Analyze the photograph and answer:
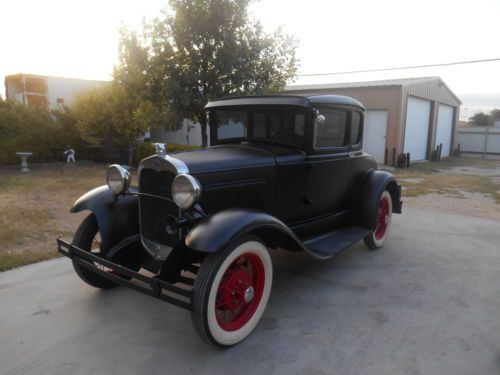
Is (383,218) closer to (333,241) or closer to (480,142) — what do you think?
(333,241)

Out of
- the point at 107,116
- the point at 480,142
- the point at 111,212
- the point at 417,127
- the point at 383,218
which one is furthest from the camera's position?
the point at 480,142

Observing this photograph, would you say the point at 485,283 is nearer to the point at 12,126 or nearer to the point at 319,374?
the point at 319,374

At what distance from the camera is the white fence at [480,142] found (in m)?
20.3

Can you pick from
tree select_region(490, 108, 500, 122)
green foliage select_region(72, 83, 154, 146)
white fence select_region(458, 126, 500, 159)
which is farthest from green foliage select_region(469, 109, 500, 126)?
green foliage select_region(72, 83, 154, 146)

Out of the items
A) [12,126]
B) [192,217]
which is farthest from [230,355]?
[12,126]

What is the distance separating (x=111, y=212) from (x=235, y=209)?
4.04 feet

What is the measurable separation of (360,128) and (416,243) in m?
1.66

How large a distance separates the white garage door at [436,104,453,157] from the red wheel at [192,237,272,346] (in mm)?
17712

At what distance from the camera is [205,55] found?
25.4 ft

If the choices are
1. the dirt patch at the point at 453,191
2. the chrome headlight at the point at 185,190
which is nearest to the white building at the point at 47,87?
the dirt patch at the point at 453,191

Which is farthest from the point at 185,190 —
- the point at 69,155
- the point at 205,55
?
the point at 69,155

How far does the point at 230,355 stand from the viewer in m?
2.48

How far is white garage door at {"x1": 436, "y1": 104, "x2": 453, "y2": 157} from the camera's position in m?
18.1

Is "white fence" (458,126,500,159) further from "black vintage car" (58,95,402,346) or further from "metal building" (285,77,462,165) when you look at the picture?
"black vintage car" (58,95,402,346)
